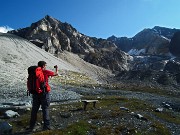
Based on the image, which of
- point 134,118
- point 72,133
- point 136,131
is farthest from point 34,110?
point 134,118

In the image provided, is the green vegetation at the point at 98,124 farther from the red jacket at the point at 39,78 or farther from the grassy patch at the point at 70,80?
the grassy patch at the point at 70,80

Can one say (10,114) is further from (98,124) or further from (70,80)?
(70,80)

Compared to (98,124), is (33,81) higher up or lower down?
higher up

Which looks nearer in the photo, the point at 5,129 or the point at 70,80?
the point at 5,129

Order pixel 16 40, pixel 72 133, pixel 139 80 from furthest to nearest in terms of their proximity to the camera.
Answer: pixel 16 40 → pixel 139 80 → pixel 72 133

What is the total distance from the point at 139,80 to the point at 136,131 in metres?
136

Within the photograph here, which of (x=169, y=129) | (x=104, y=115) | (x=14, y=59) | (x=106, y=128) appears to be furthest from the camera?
(x=14, y=59)

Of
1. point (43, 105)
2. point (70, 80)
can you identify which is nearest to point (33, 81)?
point (43, 105)

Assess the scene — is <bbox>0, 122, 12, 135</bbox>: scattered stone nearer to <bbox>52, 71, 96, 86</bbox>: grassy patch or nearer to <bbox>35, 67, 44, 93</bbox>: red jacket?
<bbox>35, 67, 44, 93</bbox>: red jacket

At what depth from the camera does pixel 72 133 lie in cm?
1942

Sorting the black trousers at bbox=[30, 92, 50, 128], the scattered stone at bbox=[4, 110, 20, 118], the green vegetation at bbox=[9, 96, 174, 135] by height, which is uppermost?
the black trousers at bbox=[30, 92, 50, 128]

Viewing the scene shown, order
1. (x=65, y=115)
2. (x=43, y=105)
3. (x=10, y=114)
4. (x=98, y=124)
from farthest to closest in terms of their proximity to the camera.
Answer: (x=10, y=114) < (x=65, y=115) < (x=98, y=124) < (x=43, y=105)

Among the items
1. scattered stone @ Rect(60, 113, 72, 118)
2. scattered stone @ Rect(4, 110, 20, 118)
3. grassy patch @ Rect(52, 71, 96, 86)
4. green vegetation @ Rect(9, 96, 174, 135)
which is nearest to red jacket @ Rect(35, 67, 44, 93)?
green vegetation @ Rect(9, 96, 174, 135)

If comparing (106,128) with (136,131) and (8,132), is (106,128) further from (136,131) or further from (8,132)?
(8,132)
